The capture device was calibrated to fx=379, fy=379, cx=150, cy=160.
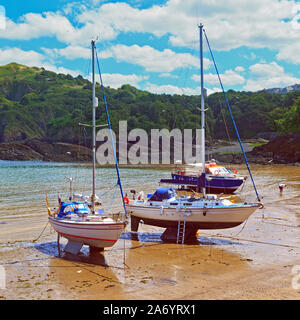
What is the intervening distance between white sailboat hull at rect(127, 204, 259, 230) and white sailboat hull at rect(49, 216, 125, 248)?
12.8 feet

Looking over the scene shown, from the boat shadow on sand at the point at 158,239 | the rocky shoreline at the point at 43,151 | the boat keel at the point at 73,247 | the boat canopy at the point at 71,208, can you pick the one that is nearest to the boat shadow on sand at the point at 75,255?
the boat keel at the point at 73,247

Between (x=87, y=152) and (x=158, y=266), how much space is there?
88.9m

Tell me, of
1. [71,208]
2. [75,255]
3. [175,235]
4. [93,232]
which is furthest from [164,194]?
[75,255]

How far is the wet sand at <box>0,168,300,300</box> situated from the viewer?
40.4 ft

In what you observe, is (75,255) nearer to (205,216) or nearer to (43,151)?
(205,216)

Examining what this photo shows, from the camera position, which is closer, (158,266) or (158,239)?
(158,266)

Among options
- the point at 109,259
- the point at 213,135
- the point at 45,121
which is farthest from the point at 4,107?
the point at 109,259

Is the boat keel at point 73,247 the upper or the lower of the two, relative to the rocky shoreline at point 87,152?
lower

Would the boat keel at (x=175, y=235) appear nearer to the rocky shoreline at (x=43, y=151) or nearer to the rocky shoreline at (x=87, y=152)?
the rocky shoreline at (x=87, y=152)

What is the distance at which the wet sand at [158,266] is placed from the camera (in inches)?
484

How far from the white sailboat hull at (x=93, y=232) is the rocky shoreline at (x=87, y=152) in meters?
58.6

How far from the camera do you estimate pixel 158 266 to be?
15.3m
